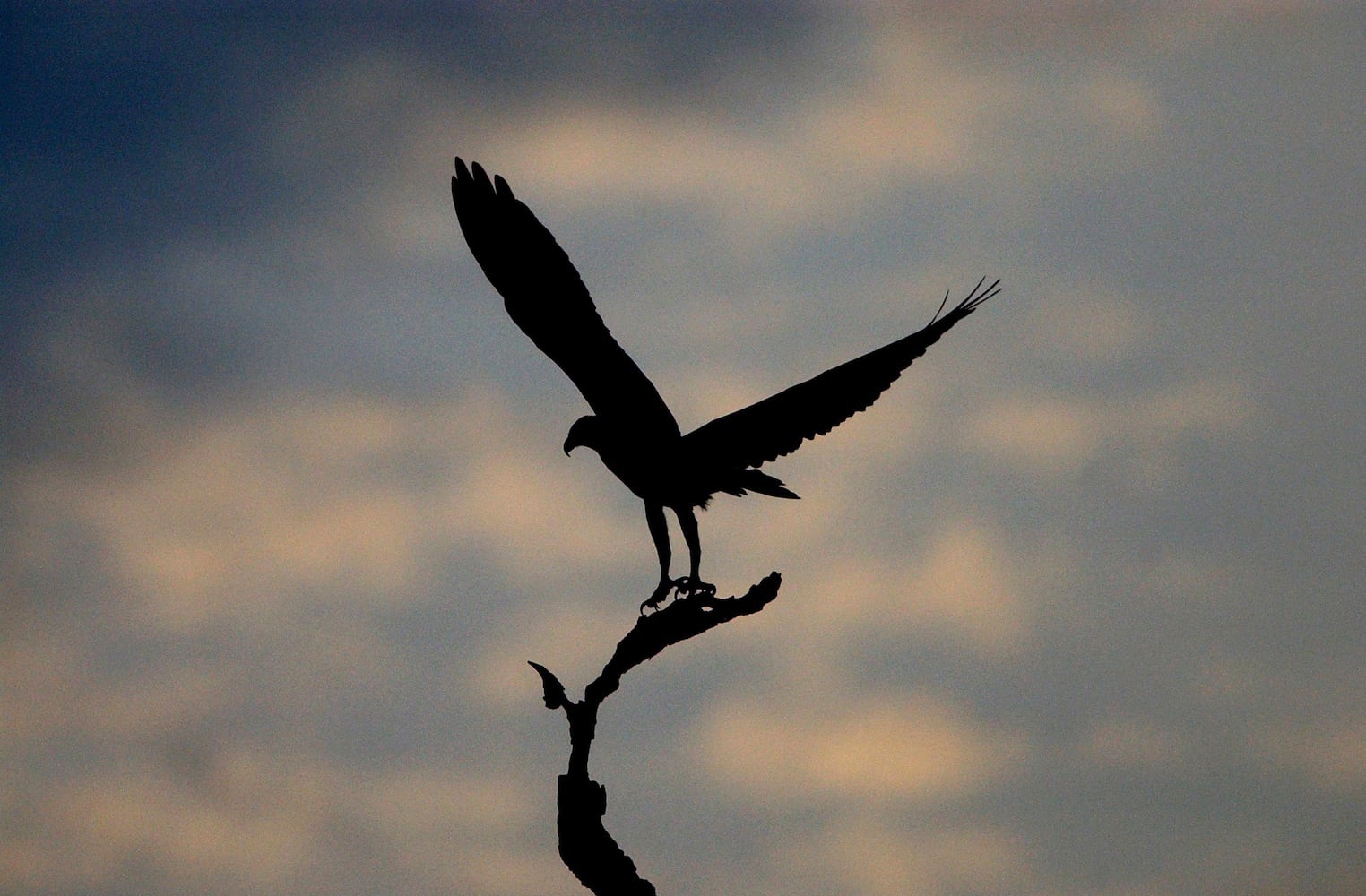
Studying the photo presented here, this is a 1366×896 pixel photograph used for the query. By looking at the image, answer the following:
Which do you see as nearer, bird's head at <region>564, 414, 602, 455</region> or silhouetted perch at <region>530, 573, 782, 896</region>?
silhouetted perch at <region>530, 573, 782, 896</region>

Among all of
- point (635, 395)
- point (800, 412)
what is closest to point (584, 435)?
point (635, 395)

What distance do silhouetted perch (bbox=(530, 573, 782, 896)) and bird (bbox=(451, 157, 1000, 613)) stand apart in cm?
65

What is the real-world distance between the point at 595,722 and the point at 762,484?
8.46 feet

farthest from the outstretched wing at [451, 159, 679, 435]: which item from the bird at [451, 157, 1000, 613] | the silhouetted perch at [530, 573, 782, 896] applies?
the silhouetted perch at [530, 573, 782, 896]

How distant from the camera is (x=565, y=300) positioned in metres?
11.0

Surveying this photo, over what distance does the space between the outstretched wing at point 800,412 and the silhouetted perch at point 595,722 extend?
1209 mm

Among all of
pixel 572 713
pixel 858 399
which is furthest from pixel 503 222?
pixel 572 713

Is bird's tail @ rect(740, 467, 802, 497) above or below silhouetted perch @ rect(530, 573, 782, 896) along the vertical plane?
above

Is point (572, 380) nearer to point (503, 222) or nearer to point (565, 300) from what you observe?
point (565, 300)

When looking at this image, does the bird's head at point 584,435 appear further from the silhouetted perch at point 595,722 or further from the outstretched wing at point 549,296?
A: the silhouetted perch at point 595,722

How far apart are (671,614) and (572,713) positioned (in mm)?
1022

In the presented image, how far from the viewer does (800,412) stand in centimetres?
1112

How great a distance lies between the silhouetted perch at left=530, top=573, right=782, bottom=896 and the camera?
957cm

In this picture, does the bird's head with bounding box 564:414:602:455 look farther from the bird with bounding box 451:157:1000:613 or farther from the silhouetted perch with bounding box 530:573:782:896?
the silhouetted perch with bounding box 530:573:782:896
